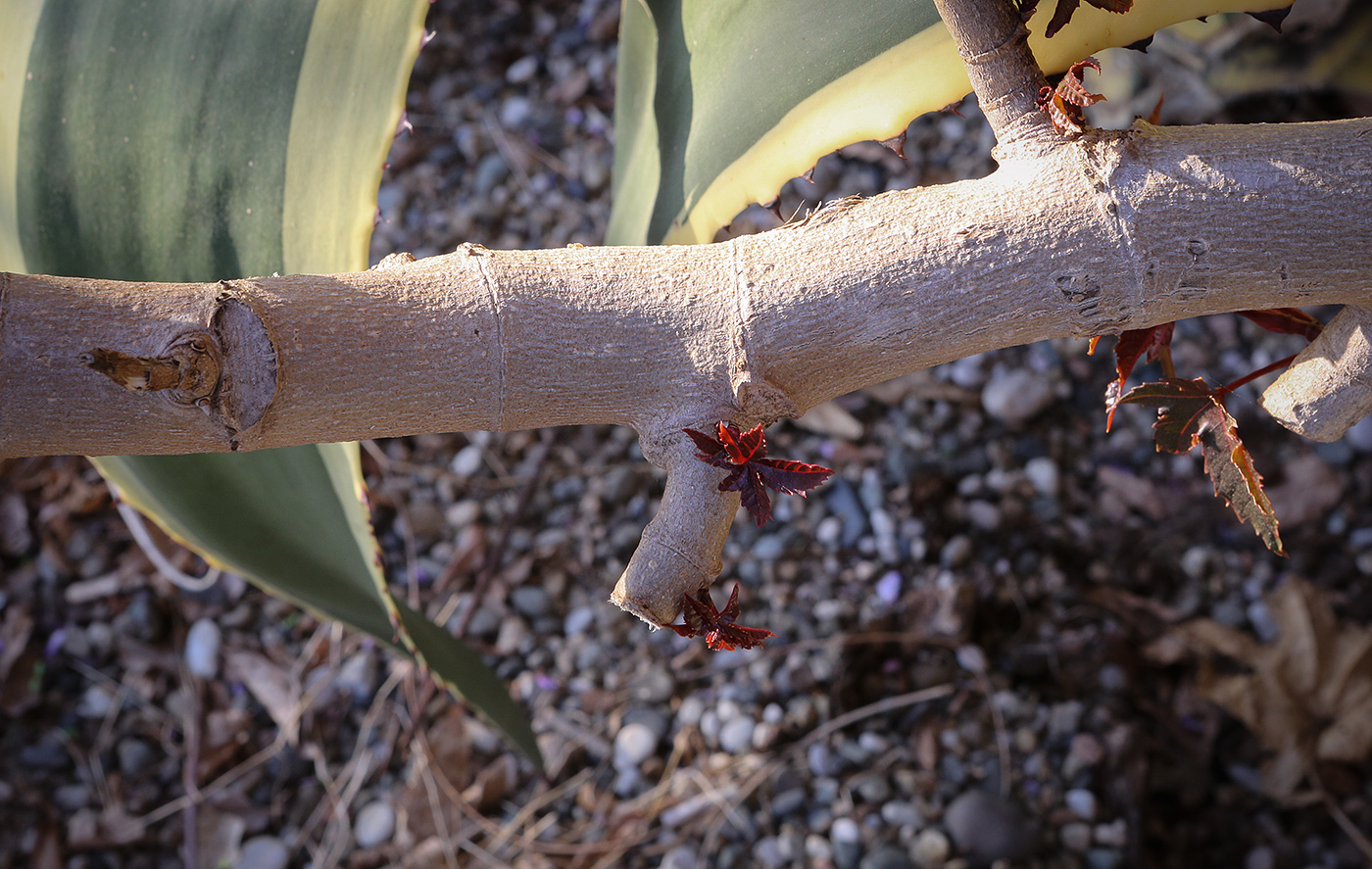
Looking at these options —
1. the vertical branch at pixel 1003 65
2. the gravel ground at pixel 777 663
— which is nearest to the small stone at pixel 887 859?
the gravel ground at pixel 777 663

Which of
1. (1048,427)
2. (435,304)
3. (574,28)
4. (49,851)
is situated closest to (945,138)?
(1048,427)

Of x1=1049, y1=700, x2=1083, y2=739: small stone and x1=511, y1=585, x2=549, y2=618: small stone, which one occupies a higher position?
x1=511, y1=585, x2=549, y2=618: small stone

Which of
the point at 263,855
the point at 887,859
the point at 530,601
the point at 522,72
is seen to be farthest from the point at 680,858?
the point at 522,72

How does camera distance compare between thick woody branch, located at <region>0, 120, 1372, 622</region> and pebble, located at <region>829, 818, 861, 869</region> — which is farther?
pebble, located at <region>829, 818, 861, 869</region>

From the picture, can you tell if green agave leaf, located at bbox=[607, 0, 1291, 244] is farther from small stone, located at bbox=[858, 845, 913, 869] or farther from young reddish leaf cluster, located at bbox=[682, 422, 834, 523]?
small stone, located at bbox=[858, 845, 913, 869]

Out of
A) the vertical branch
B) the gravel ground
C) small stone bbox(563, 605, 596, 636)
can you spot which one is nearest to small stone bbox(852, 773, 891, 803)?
the gravel ground

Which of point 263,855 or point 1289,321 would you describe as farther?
point 263,855

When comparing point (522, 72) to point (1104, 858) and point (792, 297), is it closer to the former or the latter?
point (792, 297)
